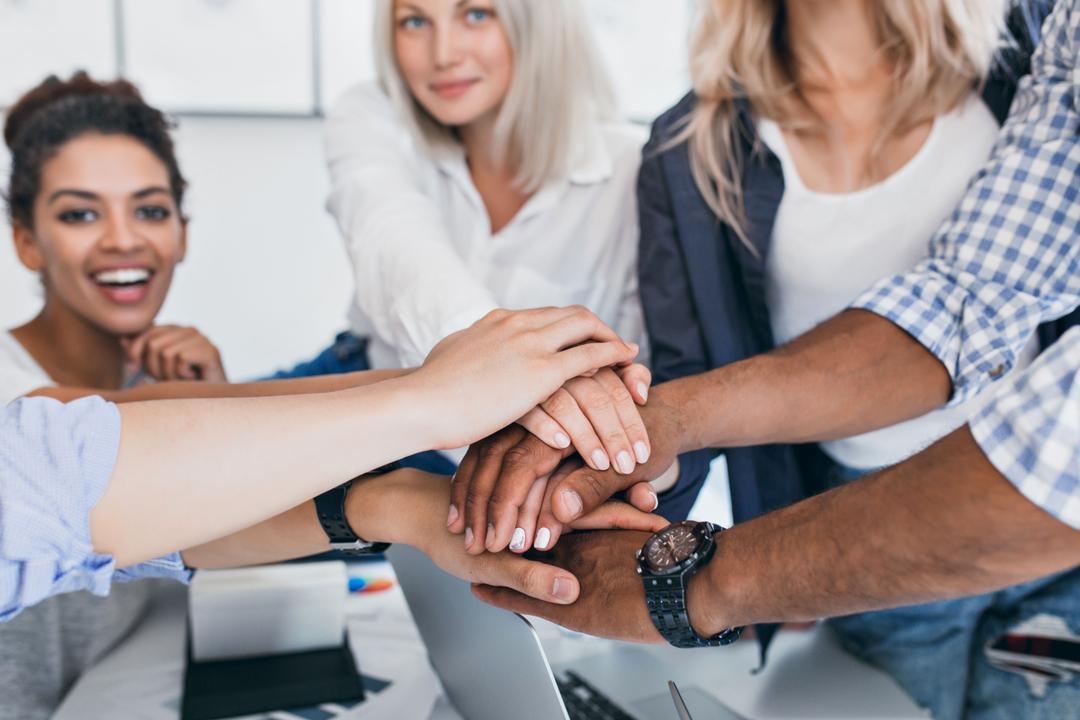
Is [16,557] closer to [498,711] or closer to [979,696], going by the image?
[498,711]

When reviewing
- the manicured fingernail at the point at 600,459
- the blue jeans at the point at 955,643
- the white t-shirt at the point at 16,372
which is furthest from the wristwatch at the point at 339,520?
the blue jeans at the point at 955,643

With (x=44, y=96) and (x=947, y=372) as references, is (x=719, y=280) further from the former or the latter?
(x=44, y=96)

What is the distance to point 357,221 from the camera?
1.51m

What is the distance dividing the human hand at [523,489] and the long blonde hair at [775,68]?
0.46 m

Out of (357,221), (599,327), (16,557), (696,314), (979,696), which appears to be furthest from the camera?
(357,221)

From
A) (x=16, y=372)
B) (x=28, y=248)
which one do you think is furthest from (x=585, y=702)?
(x=28, y=248)

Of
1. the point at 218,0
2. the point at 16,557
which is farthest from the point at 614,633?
the point at 218,0

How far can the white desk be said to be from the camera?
105cm

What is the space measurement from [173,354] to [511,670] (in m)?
1.00

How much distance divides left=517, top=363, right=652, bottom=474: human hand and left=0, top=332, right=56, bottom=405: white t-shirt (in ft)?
2.30

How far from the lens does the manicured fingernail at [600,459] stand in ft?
3.26

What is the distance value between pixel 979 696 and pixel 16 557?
112cm

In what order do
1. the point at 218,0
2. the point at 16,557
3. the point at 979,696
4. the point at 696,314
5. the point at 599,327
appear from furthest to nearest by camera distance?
the point at 218,0 → the point at 696,314 → the point at 979,696 → the point at 599,327 → the point at 16,557

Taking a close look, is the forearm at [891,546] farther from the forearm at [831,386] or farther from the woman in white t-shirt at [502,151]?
the woman in white t-shirt at [502,151]
